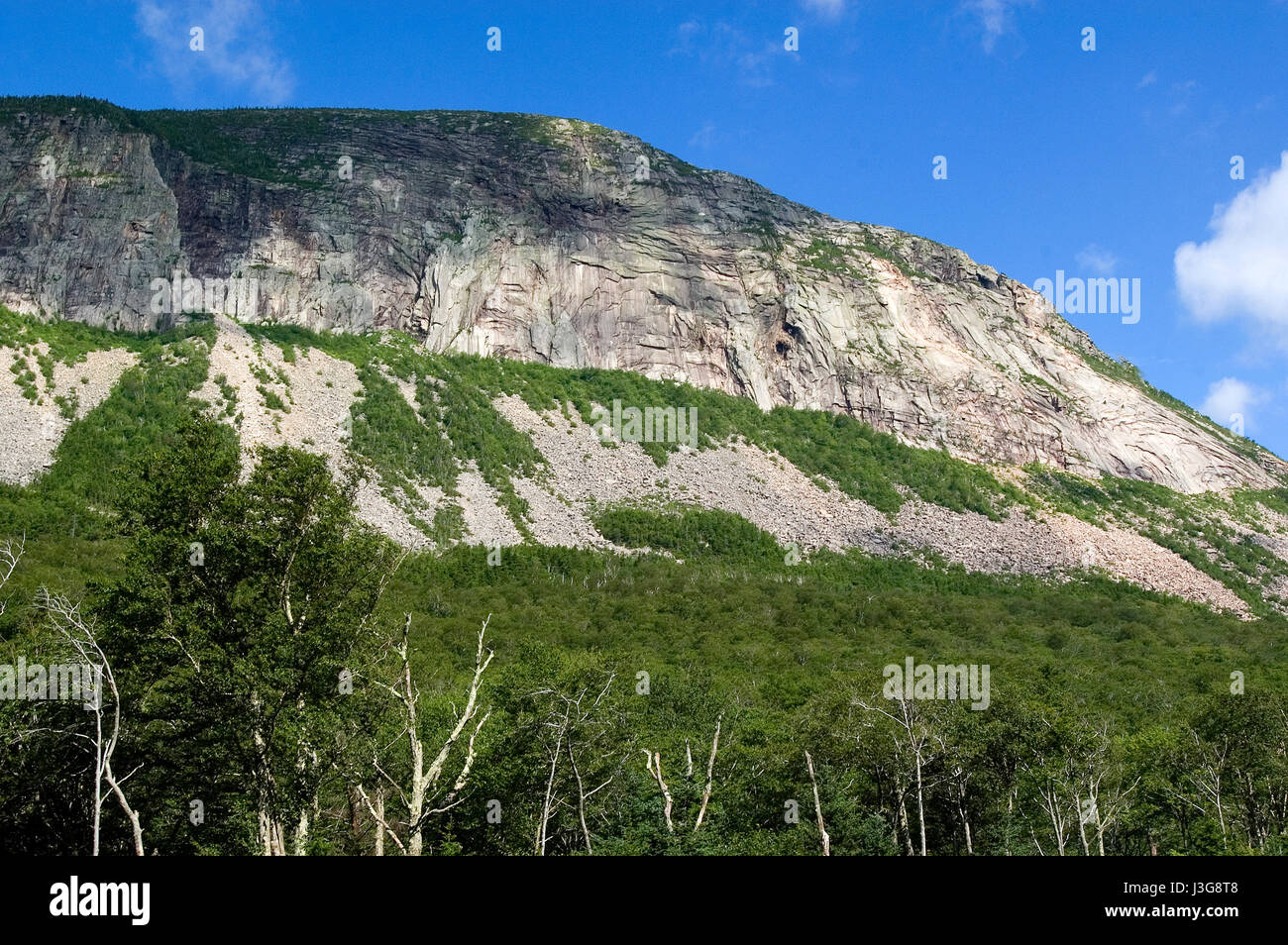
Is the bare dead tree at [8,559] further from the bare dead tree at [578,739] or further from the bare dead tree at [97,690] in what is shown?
the bare dead tree at [578,739]

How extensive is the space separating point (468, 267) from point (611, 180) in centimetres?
3356

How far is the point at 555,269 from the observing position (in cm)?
15762

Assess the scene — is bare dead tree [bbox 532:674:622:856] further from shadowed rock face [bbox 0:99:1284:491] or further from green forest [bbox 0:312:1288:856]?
shadowed rock face [bbox 0:99:1284:491]

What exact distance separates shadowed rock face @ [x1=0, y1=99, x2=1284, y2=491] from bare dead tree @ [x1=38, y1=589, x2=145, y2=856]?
11987 centimetres

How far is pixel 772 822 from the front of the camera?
126 feet

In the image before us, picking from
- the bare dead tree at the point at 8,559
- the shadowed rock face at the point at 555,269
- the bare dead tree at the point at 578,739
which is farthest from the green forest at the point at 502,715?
the shadowed rock face at the point at 555,269

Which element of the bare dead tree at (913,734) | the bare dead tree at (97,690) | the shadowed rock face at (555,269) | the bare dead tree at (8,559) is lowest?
the bare dead tree at (913,734)

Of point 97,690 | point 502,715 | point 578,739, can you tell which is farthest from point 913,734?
point 97,690

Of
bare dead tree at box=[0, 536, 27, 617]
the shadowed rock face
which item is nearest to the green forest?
bare dead tree at box=[0, 536, 27, 617]

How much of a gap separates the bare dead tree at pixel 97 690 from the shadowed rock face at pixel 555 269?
120m

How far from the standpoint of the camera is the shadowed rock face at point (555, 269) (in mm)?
136750

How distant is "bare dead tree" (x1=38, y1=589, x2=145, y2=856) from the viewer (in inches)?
682

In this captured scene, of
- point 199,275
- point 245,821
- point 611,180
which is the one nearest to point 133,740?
point 245,821

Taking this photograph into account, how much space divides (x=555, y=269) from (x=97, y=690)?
144101 millimetres
